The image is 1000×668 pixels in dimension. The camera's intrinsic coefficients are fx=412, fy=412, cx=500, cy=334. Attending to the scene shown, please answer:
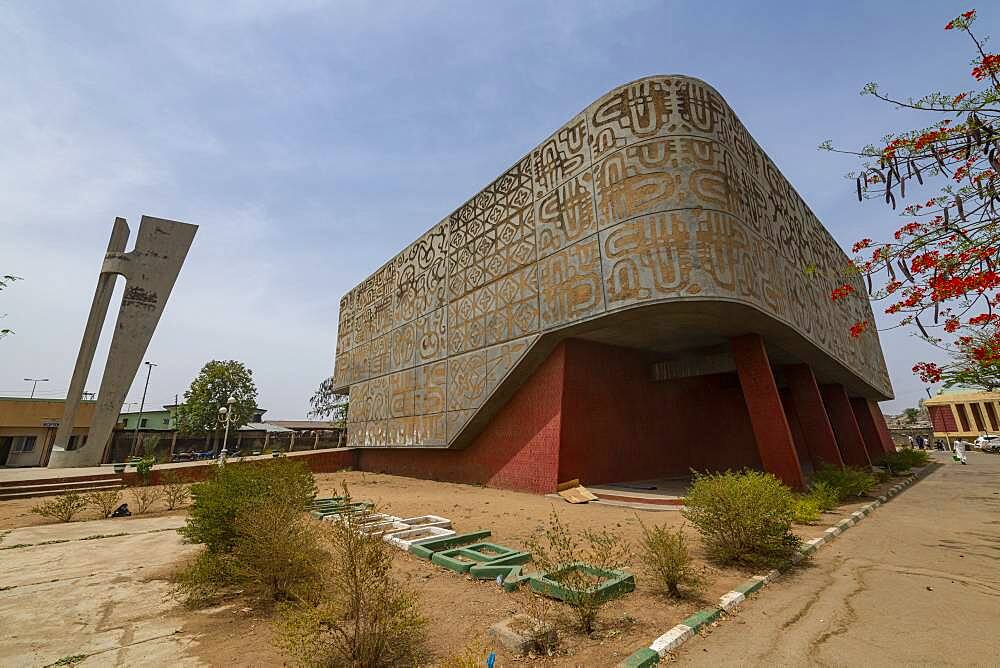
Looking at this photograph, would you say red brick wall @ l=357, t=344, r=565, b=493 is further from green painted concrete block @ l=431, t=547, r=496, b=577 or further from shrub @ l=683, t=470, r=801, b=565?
shrub @ l=683, t=470, r=801, b=565

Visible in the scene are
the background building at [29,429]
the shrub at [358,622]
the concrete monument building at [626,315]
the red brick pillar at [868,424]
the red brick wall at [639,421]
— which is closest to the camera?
the shrub at [358,622]

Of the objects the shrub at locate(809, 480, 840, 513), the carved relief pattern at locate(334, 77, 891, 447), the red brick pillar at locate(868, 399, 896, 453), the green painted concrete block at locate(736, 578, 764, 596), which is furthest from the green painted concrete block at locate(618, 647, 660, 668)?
the red brick pillar at locate(868, 399, 896, 453)

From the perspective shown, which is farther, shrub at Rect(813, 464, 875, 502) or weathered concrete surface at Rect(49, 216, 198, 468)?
weathered concrete surface at Rect(49, 216, 198, 468)

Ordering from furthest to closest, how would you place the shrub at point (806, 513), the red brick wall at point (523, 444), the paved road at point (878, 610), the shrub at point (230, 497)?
1. the red brick wall at point (523, 444)
2. the shrub at point (806, 513)
3. the shrub at point (230, 497)
4. the paved road at point (878, 610)

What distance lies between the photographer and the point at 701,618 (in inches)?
151

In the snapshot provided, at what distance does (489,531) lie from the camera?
752cm

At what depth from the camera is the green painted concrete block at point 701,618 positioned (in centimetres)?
372

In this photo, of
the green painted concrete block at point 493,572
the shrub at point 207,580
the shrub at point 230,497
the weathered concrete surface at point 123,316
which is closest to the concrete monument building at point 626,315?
the green painted concrete block at point 493,572

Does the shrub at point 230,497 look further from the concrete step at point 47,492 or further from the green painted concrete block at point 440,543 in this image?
the concrete step at point 47,492

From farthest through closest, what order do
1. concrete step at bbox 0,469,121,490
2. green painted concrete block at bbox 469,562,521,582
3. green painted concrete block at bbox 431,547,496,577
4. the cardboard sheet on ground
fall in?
concrete step at bbox 0,469,121,490 → the cardboard sheet on ground → green painted concrete block at bbox 431,547,496,577 → green painted concrete block at bbox 469,562,521,582

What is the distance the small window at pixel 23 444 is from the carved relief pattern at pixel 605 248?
2988 cm

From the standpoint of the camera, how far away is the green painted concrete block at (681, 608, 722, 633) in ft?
12.2

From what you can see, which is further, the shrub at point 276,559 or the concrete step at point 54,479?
the concrete step at point 54,479

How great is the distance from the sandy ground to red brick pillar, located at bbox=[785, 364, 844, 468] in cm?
880
